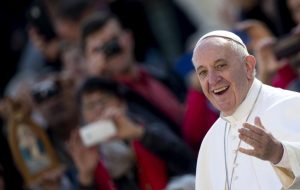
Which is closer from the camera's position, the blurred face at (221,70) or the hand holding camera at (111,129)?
the blurred face at (221,70)

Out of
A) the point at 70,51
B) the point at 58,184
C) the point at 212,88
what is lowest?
the point at 58,184

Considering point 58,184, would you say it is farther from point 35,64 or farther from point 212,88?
point 212,88

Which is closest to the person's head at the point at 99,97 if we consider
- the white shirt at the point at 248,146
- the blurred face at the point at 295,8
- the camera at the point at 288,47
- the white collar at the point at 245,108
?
the camera at the point at 288,47

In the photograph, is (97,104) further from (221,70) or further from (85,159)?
(221,70)

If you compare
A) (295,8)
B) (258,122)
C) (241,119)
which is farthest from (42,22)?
(258,122)

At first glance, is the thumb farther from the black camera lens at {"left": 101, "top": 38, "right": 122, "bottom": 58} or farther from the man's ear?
the black camera lens at {"left": 101, "top": 38, "right": 122, "bottom": 58}

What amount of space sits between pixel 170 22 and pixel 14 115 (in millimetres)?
2063

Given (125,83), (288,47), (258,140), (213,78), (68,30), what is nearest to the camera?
(258,140)

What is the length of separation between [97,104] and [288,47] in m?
1.17

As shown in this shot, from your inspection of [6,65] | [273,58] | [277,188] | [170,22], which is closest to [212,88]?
[277,188]

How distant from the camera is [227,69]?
443 centimetres

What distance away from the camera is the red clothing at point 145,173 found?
6.46 meters

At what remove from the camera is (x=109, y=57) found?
711cm

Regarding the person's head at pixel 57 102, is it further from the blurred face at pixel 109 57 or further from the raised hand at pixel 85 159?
the raised hand at pixel 85 159
